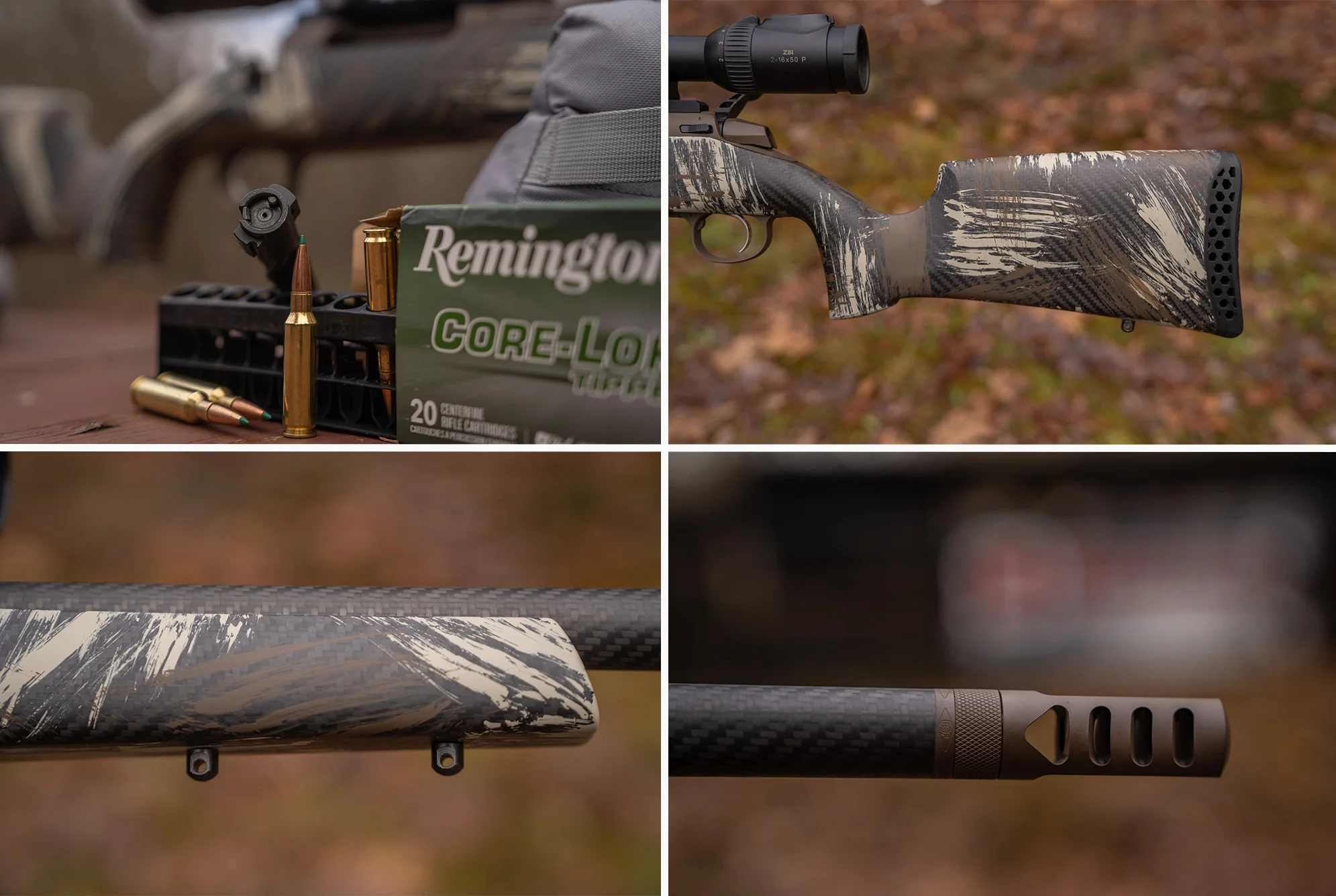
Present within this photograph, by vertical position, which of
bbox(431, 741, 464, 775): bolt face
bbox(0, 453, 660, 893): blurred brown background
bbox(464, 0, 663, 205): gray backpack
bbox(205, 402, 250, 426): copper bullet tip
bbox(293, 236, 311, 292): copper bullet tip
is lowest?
bbox(0, 453, 660, 893): blurred brown background

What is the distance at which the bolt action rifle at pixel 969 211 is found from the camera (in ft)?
2.32

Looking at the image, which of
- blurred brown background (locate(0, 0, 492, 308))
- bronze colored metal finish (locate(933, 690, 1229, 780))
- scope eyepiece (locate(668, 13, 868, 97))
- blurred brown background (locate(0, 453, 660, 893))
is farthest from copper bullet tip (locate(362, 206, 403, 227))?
blurred brown background (locate(0, 453, 660, 893))

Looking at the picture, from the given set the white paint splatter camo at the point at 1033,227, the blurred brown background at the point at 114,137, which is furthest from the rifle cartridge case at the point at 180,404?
the blurred brown background at the point at 114,137

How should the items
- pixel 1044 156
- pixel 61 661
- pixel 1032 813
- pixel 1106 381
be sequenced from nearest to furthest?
pixel 61 661 → pixel 1044 156 → pixel 1106 381 → pixel 1032 813

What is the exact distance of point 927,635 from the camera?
1884 millimetres

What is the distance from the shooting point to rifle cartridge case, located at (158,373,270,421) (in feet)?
2.61

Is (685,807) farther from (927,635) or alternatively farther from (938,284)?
(938,284)

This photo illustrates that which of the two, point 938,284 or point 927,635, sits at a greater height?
point 938,284

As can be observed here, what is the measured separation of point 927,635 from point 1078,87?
1.22 m

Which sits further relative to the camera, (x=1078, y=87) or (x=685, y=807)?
(x=685, y=807)

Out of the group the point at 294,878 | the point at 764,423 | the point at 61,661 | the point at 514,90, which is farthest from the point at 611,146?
the point at 294,878

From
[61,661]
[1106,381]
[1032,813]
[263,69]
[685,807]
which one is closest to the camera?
[61,661]

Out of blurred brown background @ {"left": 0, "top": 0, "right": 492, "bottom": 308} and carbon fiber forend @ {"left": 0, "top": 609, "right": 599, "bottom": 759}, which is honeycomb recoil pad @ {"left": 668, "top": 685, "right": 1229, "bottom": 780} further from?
blurred brown background @ {"left": 0, "top": 0, "right": 492, "bottom": 308}

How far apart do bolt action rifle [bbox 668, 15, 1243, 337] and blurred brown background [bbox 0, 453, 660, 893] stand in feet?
4.48
